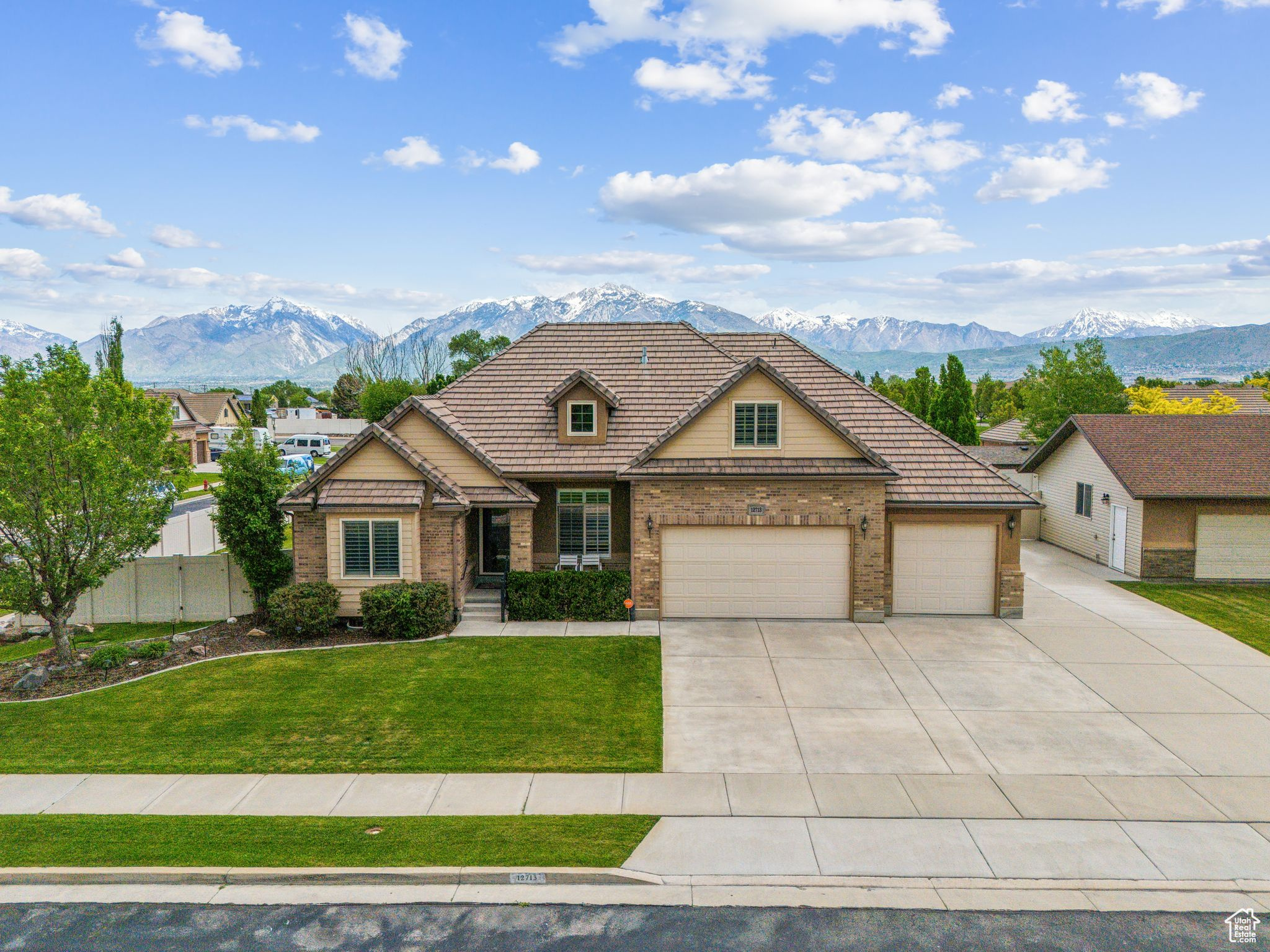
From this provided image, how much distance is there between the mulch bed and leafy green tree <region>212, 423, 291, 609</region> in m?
1.18

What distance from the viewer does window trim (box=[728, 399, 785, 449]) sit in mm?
18250

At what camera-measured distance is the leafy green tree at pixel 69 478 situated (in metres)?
13.9

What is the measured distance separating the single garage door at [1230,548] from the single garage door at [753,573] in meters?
12.0

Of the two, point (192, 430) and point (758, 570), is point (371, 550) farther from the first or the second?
point (192, 430)

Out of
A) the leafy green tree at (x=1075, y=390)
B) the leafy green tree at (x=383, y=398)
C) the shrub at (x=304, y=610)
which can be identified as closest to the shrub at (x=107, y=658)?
the shrub at (x=304, y=610)

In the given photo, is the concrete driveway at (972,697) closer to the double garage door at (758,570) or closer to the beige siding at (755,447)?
the double garage door at (758,570)

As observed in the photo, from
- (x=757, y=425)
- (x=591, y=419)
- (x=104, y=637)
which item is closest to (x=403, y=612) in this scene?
(x=591, y=419)

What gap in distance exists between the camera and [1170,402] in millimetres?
39156

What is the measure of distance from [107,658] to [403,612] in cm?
533

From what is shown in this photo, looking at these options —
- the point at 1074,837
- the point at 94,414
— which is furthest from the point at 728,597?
the point at 94,414

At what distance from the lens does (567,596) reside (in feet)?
59.9

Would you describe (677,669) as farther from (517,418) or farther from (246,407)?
(246,407)

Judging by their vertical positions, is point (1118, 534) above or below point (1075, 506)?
below

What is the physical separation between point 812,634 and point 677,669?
3828 millimetres
